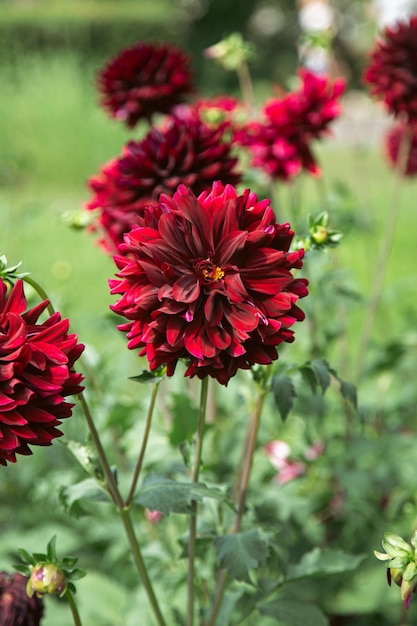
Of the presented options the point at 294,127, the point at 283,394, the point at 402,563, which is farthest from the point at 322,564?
the point at 294,127

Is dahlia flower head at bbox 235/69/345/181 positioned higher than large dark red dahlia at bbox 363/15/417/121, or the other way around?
large dark red dahlia at bbox 363/15/417/121

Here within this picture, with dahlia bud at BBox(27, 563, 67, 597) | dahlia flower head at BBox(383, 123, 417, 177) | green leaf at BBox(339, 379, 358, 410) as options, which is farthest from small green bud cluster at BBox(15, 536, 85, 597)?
dahlia flower head at BBox(383, 123, 417, 177)

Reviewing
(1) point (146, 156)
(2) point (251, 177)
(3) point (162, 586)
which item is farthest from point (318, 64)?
(3) point (162, 586)

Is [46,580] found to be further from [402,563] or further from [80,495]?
[402,563]

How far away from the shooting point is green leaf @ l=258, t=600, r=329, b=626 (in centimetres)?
132

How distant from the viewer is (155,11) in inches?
547

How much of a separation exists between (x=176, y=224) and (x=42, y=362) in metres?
0.19

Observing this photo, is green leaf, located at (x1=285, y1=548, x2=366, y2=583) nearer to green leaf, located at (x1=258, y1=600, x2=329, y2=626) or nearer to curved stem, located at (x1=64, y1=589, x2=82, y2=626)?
green leaf, located at (x1=258, y1=600, x2=329, y2=626)

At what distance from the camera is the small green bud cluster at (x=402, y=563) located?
872 millimetres

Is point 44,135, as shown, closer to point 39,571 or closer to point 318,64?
point 318,64

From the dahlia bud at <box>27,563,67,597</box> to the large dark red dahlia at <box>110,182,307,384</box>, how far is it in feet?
0.96

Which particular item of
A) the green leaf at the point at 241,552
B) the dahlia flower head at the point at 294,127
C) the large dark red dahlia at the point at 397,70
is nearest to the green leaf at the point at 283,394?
the green leaf at the point at 241,552

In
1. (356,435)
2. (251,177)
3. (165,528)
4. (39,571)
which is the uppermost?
(251,177)

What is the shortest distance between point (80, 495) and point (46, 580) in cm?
16
